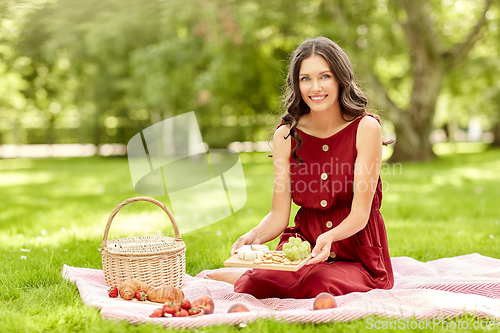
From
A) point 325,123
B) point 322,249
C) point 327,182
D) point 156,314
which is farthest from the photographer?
point 325,123

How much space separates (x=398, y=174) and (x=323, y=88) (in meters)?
9.56

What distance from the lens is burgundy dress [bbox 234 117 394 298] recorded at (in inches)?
127

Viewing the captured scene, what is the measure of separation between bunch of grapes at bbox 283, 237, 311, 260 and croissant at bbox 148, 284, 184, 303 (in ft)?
2.49

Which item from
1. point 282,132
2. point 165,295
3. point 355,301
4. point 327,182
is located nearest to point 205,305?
point 165,295

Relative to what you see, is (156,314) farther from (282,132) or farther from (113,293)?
(282,132)

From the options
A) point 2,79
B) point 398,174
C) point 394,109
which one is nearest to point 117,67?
point 2,79

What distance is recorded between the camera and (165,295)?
3.11 metres

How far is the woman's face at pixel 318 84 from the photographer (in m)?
3.22

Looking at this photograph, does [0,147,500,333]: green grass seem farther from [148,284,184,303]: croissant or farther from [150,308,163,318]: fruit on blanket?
[148,284,184,303]: croissant

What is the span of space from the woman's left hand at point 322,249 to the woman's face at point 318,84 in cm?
86

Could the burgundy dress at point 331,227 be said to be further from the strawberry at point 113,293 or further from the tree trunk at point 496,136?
the tree trunk at point 496,136

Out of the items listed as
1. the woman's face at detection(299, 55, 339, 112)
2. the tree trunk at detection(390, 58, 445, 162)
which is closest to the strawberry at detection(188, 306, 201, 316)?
the woman's face at detection(299, 55, 339, 112)

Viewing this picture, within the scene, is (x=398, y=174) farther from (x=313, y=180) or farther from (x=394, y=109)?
(x=313, y=180)

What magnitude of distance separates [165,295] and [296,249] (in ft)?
2.95
